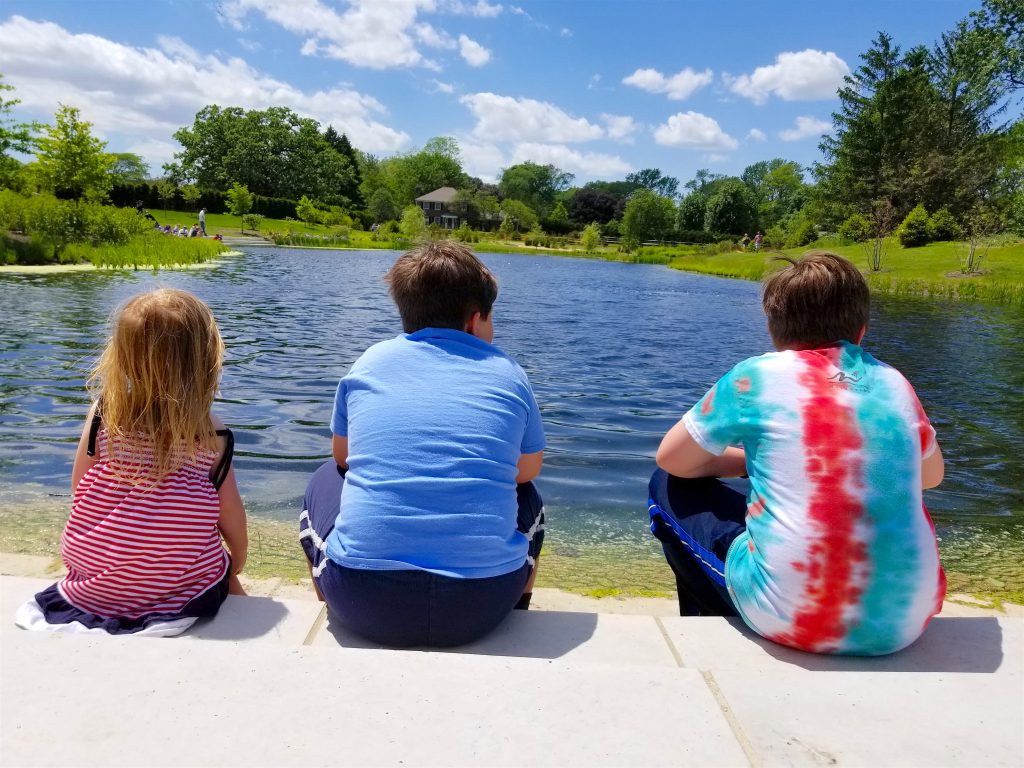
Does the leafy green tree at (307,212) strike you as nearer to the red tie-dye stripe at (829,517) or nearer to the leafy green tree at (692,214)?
the leafy green tree at (692,214)

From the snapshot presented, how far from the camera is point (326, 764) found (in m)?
1.38

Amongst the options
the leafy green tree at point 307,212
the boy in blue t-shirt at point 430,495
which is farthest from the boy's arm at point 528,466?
the leafy green tree at point 307,212

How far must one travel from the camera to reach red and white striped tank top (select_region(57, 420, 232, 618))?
2.03 metres

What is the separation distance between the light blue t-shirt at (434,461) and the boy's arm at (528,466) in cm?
10

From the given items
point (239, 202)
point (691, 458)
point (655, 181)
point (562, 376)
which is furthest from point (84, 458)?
point (655, 181)

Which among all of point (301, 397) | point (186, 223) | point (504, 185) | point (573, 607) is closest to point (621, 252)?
point (186, 223)

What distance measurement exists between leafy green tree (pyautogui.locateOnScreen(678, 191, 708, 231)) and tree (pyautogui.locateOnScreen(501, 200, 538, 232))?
15.9 metres

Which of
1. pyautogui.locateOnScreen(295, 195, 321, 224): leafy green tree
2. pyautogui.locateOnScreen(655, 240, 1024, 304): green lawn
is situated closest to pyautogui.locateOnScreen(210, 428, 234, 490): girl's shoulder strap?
pyautogui.locateOnScreen(655, 240, 1024, 304): green lawn

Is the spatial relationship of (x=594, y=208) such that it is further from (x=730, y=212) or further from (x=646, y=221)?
(x=730, y=212)

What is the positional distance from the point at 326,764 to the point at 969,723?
4.59ft

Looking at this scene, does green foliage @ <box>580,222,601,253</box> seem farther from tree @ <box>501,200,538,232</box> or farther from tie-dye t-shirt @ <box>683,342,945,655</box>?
tie-dye t-shirt @ <box>683,342,945,655</box>

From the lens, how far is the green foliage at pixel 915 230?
34625mm

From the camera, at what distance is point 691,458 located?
224 centimetres

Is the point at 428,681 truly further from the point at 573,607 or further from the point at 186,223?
the point at 186,223
